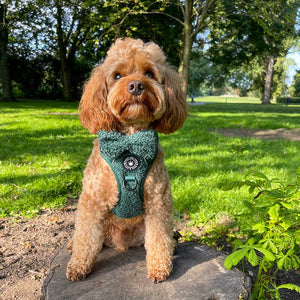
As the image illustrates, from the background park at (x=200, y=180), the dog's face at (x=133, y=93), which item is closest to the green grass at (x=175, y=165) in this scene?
the background park at (x=200, y=180)

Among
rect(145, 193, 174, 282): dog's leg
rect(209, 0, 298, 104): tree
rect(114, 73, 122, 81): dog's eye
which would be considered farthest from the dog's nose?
rect(209, 0, 298, 104): tree

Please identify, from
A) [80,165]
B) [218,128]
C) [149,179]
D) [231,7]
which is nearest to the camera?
[149,179]

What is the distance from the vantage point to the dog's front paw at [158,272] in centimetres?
211

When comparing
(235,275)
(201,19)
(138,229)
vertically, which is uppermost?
(201,19)

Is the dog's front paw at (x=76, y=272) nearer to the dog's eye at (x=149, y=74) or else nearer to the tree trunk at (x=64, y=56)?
the dog's eye at (x=149, y=74)

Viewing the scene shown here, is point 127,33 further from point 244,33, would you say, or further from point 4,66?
point 4,66

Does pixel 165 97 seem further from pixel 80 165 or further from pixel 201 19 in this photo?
pixel 201 19

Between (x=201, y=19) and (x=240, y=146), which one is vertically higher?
(x=201, y=19)

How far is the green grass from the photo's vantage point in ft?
13.5

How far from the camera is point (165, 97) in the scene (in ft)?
7.61

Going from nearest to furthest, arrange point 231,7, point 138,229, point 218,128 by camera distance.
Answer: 1. point 138,229
2. point 218,128
3. point 231,7

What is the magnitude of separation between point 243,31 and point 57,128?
41.9 feet

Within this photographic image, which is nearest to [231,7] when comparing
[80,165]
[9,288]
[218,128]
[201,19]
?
[201,19]

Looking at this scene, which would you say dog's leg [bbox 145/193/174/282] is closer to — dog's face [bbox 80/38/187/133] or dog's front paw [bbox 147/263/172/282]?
dog's front paw [bbox 147/263/172/282]
